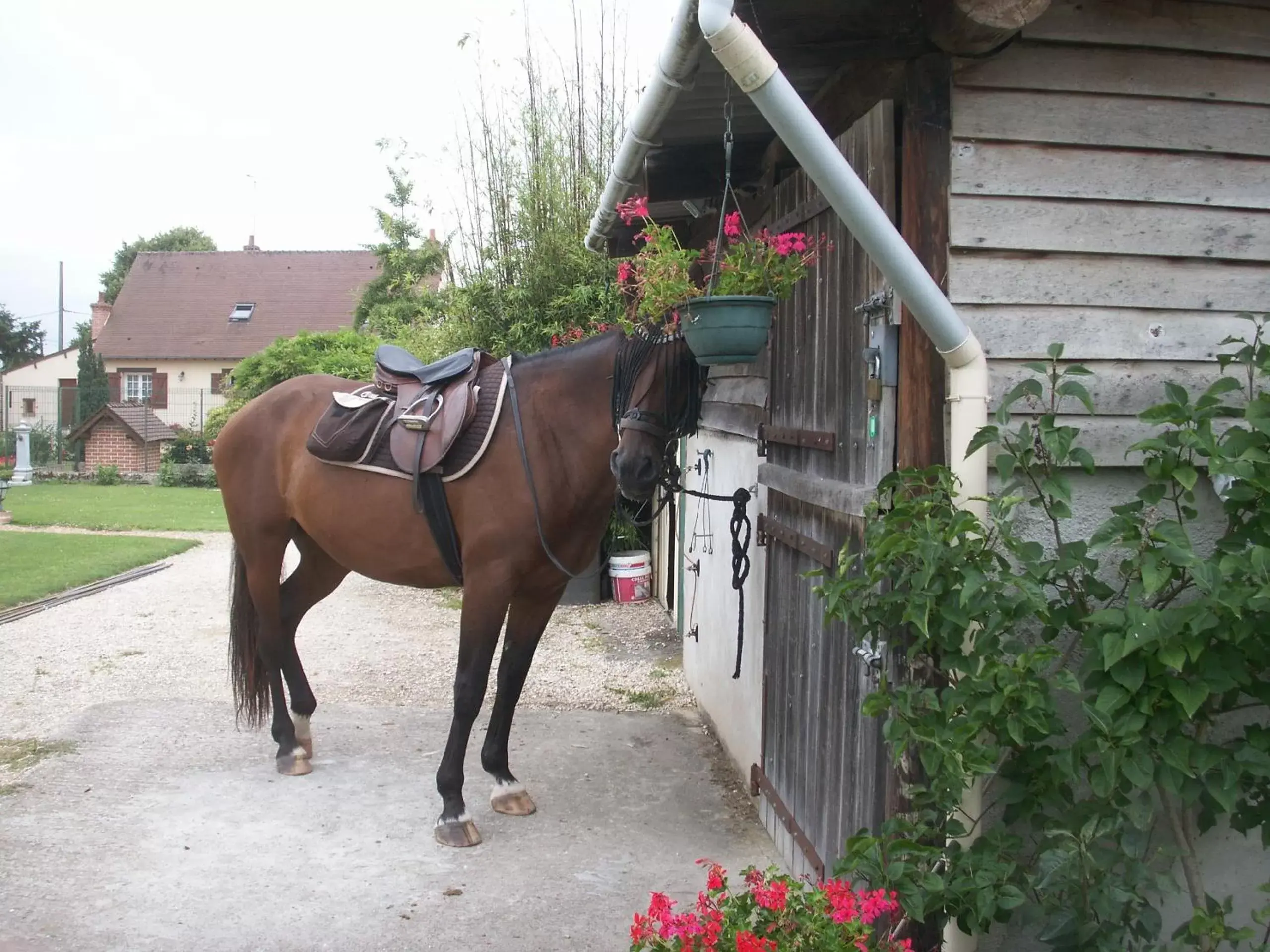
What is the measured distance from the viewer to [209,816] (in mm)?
3824

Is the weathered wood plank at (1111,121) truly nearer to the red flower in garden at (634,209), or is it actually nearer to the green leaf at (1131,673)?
the red flower in garden at (634,209)

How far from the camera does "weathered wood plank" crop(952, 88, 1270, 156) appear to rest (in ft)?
7.84

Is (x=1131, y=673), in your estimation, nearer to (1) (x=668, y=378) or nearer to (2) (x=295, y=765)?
(1) (x=668, y=378)

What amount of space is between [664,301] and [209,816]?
8.66 feet

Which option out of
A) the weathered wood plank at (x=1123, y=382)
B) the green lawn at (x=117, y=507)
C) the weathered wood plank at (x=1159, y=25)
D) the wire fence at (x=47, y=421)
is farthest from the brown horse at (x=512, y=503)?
the wire fence at (x=47, y=421)

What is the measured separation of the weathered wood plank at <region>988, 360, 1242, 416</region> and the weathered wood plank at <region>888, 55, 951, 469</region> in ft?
0.51

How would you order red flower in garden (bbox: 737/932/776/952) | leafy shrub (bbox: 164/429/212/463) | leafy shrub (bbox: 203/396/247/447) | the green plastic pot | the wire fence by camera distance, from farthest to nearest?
the wire fence < leafy shrub (bbox: 164/429/212/463) < leafy shrub (bbox: 203/396/247/447) < the green plastic pot < red flower in garden (bbox: 737/932/776/952)

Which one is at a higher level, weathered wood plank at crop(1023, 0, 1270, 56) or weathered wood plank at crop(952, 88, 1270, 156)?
weathered wood plank at crop(1023, 0, 1270, 56)

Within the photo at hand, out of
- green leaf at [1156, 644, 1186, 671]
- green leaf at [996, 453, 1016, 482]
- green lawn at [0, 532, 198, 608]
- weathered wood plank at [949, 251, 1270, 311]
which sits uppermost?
weathered wood plank at [949, 251, 1270, 311]

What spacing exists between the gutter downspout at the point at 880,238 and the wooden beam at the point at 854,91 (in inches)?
24.3

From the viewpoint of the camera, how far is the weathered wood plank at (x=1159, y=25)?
7.85 feet

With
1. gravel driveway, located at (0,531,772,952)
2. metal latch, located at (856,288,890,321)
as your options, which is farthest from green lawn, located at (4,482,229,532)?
metal latch, located at (856,288,890,321)

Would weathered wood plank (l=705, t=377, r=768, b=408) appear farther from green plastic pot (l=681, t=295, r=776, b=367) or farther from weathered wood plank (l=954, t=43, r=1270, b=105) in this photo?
weathered wood plank (l=954, t=43, r=1270, b=105)

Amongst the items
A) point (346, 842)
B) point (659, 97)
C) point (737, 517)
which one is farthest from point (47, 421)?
point (659, 97)
